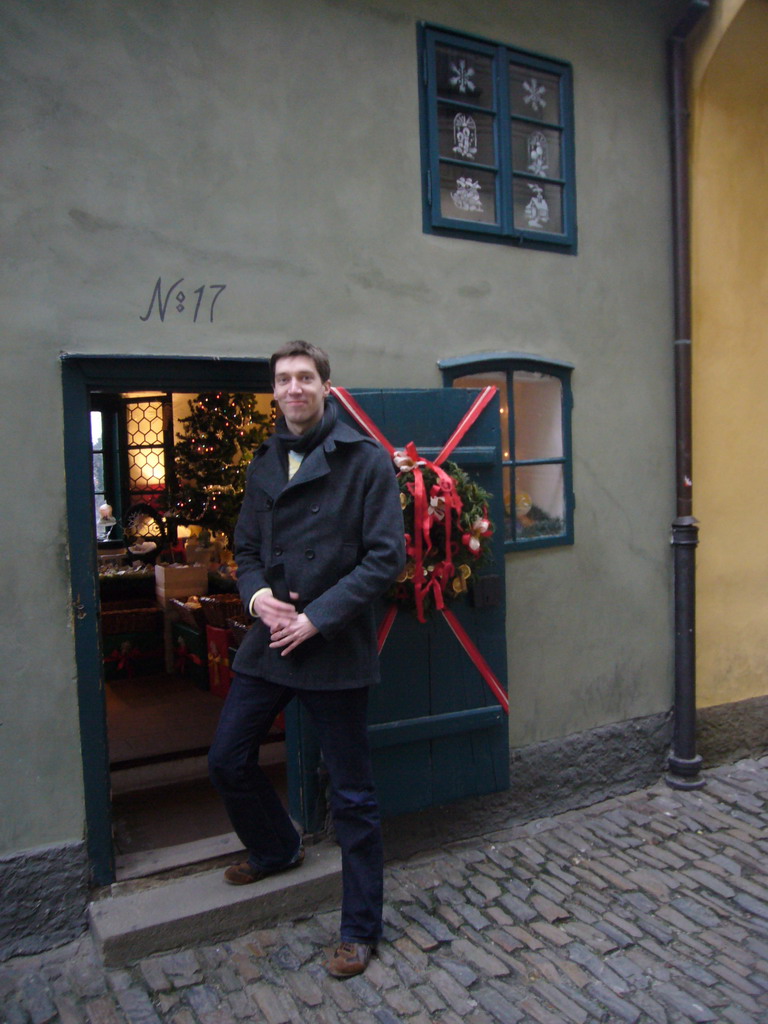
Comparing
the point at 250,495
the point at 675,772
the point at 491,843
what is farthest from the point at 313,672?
the point at 675,772

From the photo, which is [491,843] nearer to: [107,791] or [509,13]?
[107,791]

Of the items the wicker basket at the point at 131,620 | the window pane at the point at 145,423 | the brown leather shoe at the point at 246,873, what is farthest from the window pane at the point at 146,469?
the brown leather shoe at the point at 246,873

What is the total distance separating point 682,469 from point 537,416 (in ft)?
3.50

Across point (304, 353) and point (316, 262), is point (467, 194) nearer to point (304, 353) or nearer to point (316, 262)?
point (316, 262)

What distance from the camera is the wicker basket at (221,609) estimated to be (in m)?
6.47

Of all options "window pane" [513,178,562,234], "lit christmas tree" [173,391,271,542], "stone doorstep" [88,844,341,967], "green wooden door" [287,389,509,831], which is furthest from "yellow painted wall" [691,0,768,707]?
"lit christmas tree" [173,391,271,542]

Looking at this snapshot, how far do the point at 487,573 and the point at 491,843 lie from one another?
4.96 feet

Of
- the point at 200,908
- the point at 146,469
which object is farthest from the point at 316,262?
the point at 146,469

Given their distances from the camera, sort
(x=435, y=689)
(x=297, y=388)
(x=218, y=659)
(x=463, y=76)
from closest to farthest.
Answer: (x=297, y=388), (x=435, y=689), (x=463, y=76), (x=218, y=659)

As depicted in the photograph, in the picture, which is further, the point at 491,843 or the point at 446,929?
the point at 491,843

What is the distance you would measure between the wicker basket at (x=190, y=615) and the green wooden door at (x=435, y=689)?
9.39 ft

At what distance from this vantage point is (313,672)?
338 centimetres

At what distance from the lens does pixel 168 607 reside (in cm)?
749

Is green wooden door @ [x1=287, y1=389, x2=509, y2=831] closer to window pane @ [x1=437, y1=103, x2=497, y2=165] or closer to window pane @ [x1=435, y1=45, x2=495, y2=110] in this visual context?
window pane @ [x1=437, y1=103, x2=497, y2=165]
